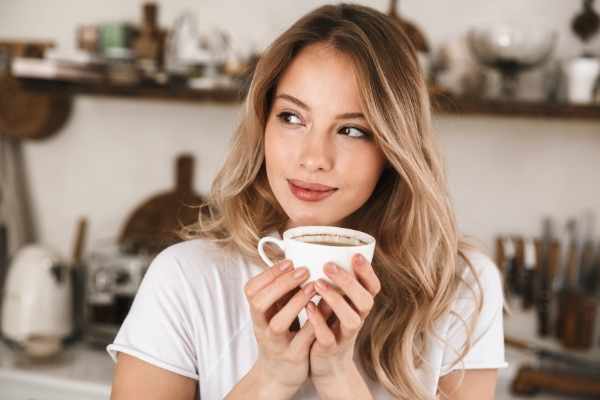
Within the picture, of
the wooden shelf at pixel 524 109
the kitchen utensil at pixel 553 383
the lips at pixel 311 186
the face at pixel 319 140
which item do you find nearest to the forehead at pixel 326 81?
the face at pixel 319 140

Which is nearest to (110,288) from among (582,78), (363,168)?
(363,168)

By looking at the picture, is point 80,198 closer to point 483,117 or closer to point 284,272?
point 483,117

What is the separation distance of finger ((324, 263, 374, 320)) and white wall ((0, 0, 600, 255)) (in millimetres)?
1406

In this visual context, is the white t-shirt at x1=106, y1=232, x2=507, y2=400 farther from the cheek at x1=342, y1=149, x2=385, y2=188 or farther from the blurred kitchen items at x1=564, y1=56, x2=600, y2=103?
the blurred kitchen items at x1=564, y1=56, x2=600, y2=103

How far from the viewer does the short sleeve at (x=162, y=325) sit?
1157 mm

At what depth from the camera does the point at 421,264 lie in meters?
1.27

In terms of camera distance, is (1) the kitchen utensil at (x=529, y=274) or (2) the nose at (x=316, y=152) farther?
(1) the kitchen utensil at (x=529, y=274)

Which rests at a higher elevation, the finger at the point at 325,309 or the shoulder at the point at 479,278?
the finger at the point at 325,309

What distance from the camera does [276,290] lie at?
2.96 ft

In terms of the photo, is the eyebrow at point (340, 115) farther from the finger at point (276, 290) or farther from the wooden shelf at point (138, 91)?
the wooden shelf at point (138, 91)

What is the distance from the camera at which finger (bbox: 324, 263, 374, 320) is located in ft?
2.85

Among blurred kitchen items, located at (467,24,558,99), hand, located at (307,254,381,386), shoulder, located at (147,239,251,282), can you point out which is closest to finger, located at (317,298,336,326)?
hand, located at (307,254,381,386)

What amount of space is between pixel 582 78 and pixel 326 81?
1.14m

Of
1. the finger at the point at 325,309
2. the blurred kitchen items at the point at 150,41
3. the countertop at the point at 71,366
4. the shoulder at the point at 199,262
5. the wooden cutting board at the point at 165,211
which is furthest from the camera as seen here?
the wooden cutting board at the point at 165,211
